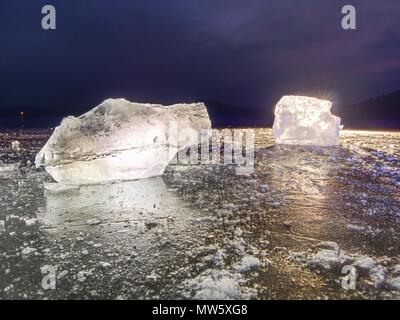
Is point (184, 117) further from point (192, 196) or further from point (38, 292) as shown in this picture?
point (38, 292)

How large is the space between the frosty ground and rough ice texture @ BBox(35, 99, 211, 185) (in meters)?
0.40

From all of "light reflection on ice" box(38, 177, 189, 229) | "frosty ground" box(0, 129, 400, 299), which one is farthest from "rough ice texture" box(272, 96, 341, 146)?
"light reflection on ice" box(38, 177, 189, 229)

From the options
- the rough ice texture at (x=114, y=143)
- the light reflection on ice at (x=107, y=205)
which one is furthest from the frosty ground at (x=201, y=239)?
the rough ice texture at (x=114, y=143)

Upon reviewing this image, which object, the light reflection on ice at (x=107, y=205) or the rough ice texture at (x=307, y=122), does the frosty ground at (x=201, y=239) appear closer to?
the light reflection on ice at (x=107, y=205)

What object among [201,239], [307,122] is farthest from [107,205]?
[307,122]

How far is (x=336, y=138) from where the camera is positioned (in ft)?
40.3

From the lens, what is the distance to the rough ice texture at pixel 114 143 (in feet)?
17.7

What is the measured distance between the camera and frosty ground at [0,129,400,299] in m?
2.17

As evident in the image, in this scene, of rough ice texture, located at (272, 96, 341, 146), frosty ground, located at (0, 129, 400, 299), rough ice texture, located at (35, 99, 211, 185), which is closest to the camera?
frosty ground, located at (0, 129, 400, 299)

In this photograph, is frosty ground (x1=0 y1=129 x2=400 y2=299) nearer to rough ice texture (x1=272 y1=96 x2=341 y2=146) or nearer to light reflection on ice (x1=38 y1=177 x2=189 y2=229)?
light reflection on ice (x1=38 y1=177 x2=189 y2=229)

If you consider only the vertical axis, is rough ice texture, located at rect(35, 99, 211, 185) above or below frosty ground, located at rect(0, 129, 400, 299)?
above

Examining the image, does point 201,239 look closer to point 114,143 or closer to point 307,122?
point 114,143

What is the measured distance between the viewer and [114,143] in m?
5.60

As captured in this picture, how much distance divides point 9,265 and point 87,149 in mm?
3242
